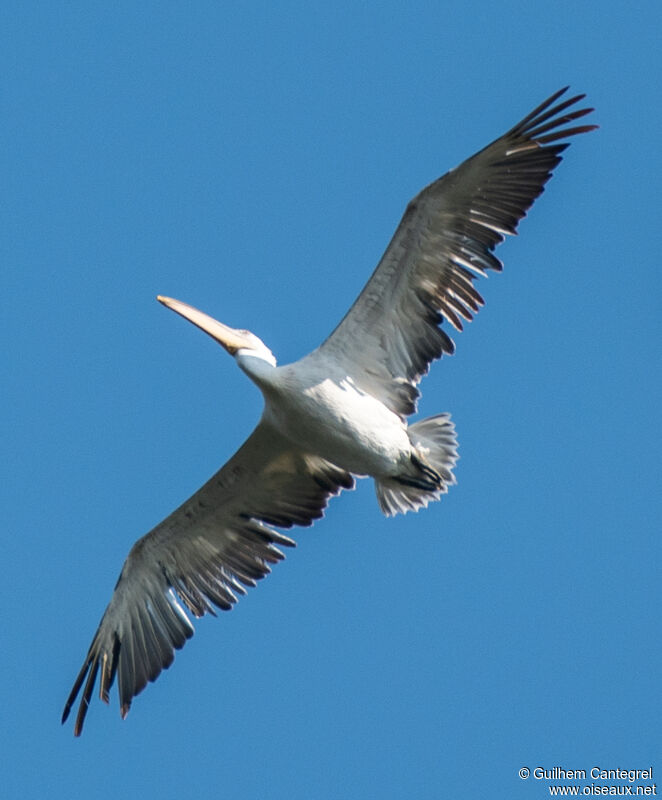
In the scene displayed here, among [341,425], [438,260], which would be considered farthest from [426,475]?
[438,260]

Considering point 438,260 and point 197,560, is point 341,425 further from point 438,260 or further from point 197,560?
point 197,560

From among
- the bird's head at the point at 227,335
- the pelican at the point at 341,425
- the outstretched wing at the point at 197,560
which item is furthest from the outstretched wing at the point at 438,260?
the outstretched wing at the point at 197,560

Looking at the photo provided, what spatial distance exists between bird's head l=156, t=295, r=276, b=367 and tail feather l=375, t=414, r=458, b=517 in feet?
3.75

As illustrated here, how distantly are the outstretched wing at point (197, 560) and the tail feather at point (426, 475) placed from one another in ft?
1.13

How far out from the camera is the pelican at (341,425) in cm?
886

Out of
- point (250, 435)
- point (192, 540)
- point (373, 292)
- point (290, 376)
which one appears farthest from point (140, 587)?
point (373, 292)

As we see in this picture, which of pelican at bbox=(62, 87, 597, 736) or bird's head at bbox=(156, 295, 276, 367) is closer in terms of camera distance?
pelican at bbox=(62, 87, 597, 736)

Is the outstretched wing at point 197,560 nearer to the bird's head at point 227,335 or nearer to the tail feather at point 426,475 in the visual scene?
the tail feather at point 426,475

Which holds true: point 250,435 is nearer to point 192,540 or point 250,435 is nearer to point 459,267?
point 192,540

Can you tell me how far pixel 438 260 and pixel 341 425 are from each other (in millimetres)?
1265

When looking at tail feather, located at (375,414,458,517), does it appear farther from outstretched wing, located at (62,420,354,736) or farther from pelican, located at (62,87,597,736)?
outstretched wing, located at (62,420,354,736)

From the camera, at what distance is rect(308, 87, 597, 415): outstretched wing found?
29.0 ft

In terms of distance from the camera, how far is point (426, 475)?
927 cm

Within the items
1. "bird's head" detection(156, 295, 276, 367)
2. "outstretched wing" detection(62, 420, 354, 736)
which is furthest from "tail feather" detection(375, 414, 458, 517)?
"bird's head" detection(156, 295, 276, 367)
